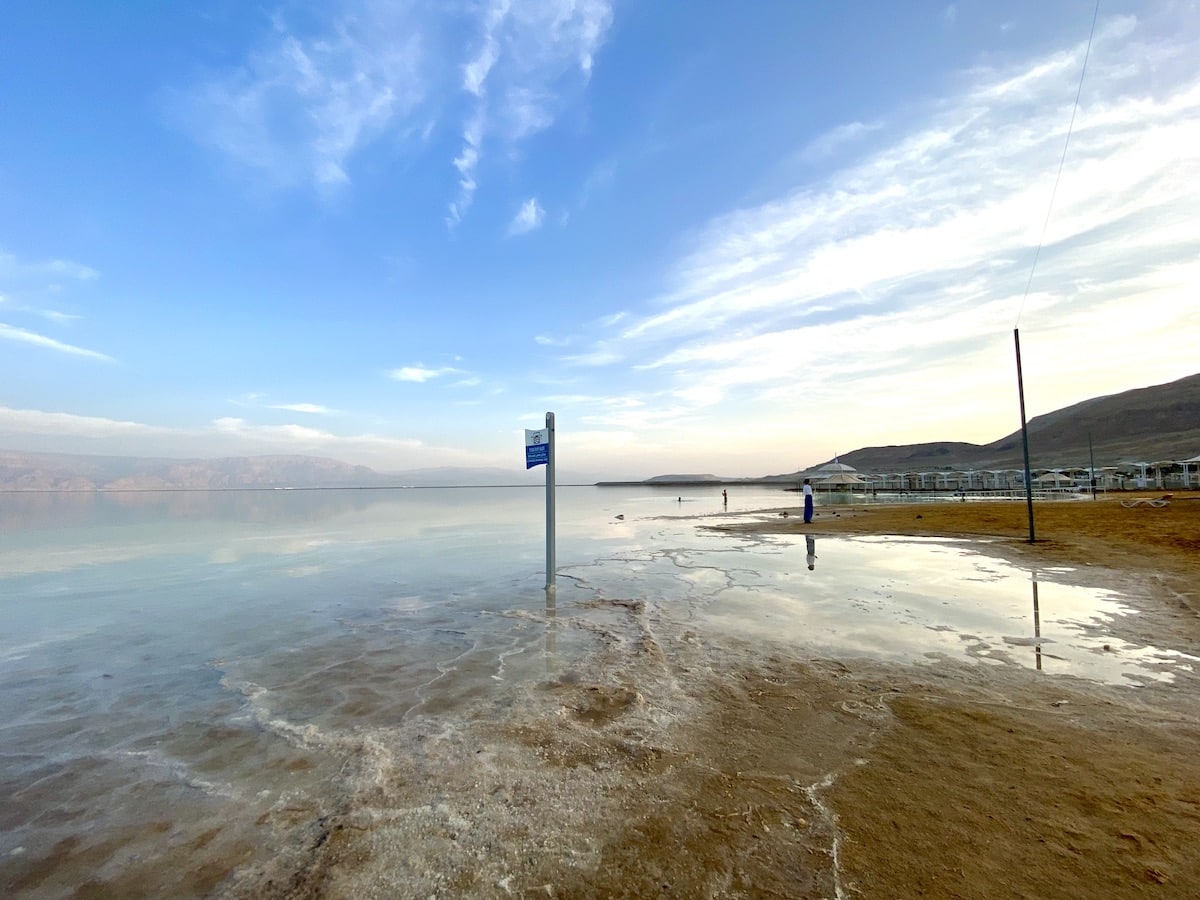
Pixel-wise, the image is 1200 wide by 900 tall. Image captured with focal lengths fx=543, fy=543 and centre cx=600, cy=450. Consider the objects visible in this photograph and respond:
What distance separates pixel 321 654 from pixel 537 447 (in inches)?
207

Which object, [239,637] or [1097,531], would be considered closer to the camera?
[239,637]

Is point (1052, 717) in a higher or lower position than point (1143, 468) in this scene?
lower

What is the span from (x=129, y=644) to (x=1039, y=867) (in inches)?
374

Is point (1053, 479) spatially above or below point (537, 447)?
below

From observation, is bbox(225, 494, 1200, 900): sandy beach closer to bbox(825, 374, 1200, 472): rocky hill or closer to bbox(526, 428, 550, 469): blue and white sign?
bbox(526, 428, 550, 469): blue and white sign

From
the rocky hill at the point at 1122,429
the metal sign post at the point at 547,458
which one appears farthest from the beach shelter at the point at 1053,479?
the metal sign post at the point at 547,458

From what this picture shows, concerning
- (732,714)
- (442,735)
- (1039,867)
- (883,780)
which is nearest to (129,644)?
(442,735)

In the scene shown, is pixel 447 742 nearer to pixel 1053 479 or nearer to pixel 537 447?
pixel 537 447

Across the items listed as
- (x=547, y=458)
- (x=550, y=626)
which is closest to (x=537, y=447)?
(x=547, y=458)

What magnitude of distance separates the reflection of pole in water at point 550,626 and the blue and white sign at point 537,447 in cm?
246

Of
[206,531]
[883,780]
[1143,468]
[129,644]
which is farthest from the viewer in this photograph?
[1143,468]

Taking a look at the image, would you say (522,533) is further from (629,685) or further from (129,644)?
(629,685)

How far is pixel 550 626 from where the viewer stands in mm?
7852

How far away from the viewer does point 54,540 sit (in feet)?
66.7
